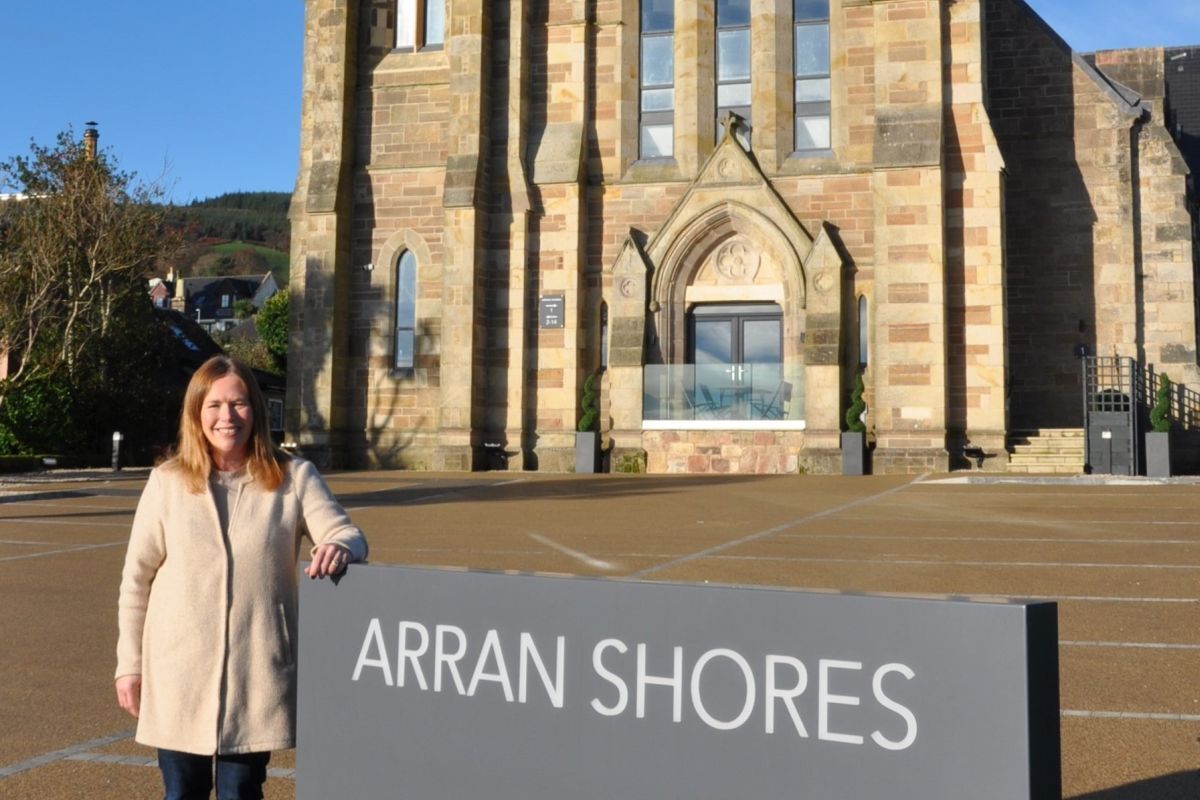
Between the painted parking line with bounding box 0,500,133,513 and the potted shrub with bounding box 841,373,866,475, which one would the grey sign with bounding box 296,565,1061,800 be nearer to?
the painted parking line with bounding box 0,500,133,513

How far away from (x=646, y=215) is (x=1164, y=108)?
12147 millimetres

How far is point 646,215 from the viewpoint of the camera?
945 inches

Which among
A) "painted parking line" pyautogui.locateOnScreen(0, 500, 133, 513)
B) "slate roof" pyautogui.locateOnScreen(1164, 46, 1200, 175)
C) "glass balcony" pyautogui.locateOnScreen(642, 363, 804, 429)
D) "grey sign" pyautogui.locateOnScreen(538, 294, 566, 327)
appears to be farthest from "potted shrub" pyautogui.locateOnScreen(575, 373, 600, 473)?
"slate roof" pyautogui.locateOnScreen(1164, 46, 1200, 175)

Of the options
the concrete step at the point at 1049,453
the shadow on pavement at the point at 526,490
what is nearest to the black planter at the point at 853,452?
the shadow on pavement at the point at 526,490

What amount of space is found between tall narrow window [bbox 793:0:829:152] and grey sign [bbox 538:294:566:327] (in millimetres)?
5421

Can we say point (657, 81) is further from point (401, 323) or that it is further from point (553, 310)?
point (401, 323)

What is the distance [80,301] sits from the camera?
25359mm

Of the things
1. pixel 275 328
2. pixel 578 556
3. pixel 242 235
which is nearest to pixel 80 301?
pixel 578 556

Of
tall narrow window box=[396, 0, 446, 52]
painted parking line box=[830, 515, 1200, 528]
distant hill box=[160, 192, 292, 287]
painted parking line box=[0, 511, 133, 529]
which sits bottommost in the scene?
painted parking line box=[0, 511, 133, 529]

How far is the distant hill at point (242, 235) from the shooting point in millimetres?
127500

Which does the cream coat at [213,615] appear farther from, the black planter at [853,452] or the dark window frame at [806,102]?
the dark window frame at [806,102]

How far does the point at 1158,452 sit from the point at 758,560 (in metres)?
13.1

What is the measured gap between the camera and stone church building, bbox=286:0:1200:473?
2208 cm

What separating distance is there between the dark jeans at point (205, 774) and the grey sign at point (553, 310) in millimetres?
20846
